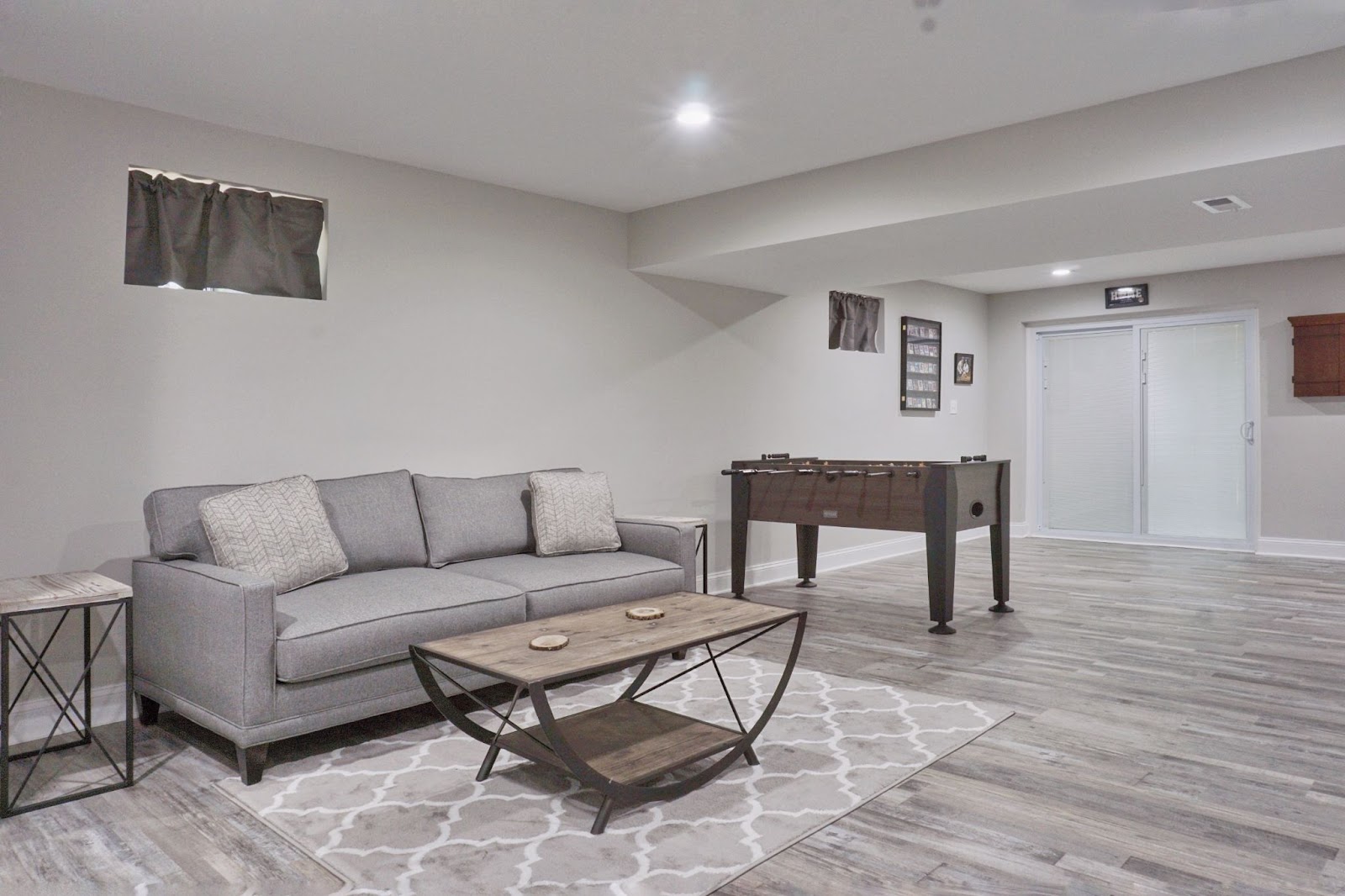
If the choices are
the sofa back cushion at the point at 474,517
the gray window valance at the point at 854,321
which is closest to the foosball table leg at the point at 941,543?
the sofa back cushion at the point at 474,517

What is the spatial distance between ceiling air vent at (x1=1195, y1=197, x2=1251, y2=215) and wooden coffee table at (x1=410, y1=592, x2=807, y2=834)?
2.54 meters

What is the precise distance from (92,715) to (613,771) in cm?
217

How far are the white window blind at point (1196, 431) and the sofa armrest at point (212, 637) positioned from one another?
7.68 meters

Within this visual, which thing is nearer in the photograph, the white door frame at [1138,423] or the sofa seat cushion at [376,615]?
the sofa seat cushion at [376,615]

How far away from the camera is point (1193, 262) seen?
23.2 feet

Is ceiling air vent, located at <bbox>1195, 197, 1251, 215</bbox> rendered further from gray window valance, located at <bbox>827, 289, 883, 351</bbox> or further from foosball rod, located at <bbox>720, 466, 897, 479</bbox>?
gray window valance, located at <bbox>827, 289, 883, 351</bbox>

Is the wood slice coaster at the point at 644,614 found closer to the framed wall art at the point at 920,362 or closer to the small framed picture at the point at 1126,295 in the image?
the framed wall art at the point at 920,362

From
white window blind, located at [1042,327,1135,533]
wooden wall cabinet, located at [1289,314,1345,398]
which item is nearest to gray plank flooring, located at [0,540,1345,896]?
wooden wall cabinet, located at [1289,314,1345,398]

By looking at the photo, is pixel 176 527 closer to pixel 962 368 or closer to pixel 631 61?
pixel 631 61

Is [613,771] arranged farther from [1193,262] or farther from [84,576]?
[1193,262]

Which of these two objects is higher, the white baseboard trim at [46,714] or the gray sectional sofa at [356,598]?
the gray sectional sofa at [356,598]

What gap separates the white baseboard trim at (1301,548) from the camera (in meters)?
6.85

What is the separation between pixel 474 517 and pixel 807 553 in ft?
9.24

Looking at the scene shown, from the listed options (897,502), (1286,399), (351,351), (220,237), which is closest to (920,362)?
(1286,399)
